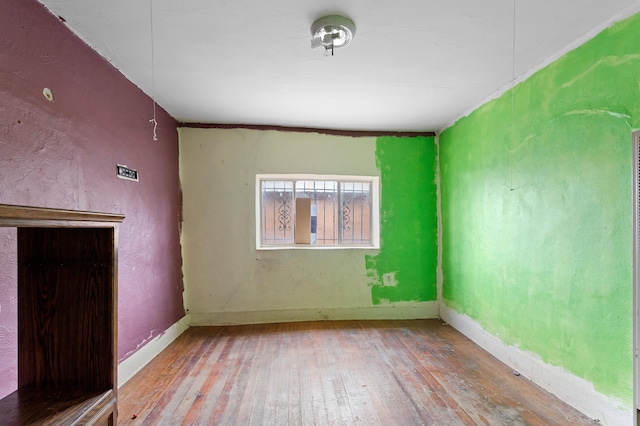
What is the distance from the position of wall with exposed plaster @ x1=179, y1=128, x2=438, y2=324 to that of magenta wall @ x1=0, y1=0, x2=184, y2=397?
353mm

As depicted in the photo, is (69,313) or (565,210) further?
(565,210)

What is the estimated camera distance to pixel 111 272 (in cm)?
118

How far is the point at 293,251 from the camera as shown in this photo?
11.9ft

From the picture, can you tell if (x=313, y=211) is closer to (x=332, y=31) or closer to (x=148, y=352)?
(x=148, y=352)

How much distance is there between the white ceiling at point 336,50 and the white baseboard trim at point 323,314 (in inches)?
90.2

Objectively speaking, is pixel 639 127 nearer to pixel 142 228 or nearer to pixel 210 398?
pixel 210 398

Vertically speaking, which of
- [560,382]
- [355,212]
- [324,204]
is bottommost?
[560,382]

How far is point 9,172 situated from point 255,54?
146cm

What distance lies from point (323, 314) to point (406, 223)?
1505mm

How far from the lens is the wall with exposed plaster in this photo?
3.47 m

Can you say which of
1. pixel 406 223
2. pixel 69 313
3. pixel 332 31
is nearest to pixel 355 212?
pixel 406 223

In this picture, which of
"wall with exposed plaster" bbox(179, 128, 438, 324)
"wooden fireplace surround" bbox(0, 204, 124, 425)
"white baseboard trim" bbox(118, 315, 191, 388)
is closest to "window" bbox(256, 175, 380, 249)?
"wall with exposed plaster" bbox(179, 128, 438, 324)

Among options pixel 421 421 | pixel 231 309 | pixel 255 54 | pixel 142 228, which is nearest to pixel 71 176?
pixel 142 228

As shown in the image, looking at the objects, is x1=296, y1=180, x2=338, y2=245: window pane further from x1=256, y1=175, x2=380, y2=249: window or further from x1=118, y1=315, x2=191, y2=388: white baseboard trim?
x1=118, y1=315, x2=191, y2=388: white baseboard trim
